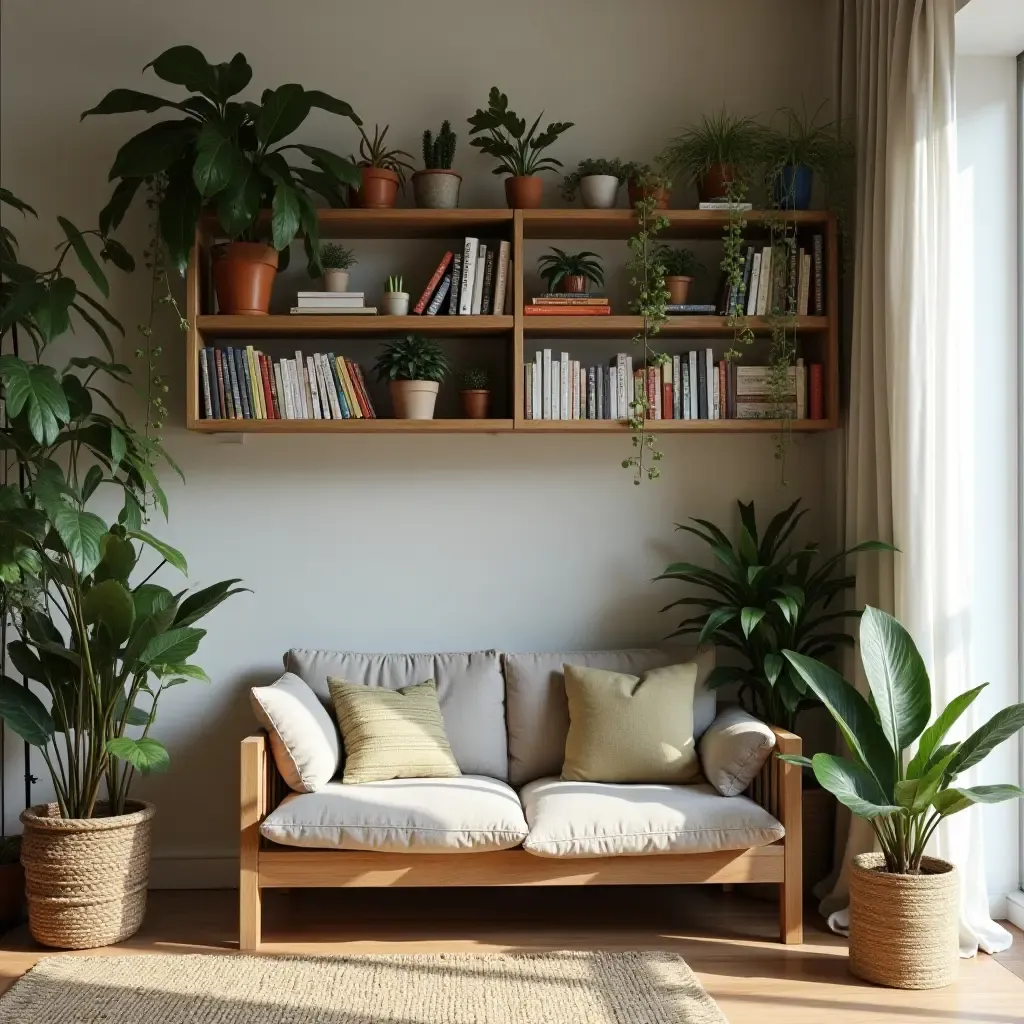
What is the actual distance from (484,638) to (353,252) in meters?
1.42

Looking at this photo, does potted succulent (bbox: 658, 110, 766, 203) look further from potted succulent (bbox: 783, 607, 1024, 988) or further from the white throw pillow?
the white throw pillow

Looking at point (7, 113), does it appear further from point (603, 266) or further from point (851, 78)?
point (851, 78)

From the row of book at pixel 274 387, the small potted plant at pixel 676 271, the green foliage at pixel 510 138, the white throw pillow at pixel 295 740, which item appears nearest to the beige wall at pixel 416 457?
the green foliage at pixel 510 138

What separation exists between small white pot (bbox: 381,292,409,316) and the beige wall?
0.98 ft

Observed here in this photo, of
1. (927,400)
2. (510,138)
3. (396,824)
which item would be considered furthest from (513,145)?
(396,824)

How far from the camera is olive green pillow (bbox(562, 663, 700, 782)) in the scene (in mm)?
3504

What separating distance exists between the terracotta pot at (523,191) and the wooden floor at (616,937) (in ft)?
7.44

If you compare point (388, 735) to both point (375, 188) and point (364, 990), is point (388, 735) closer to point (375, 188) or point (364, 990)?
point (364, 990)

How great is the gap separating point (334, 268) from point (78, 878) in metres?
2.03

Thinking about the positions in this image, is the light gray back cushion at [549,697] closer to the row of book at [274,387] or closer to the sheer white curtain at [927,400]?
the sheer white curtain at [927,400]

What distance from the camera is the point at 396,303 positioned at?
148 inches

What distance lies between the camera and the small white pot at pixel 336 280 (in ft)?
12.5

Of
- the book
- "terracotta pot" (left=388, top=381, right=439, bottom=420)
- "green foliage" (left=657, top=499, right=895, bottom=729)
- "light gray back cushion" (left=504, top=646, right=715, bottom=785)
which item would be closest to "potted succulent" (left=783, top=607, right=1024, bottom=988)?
"green foliage" (left=657, top=499, right=895, bottom=729)

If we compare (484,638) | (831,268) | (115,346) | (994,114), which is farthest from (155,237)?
(994,114)
